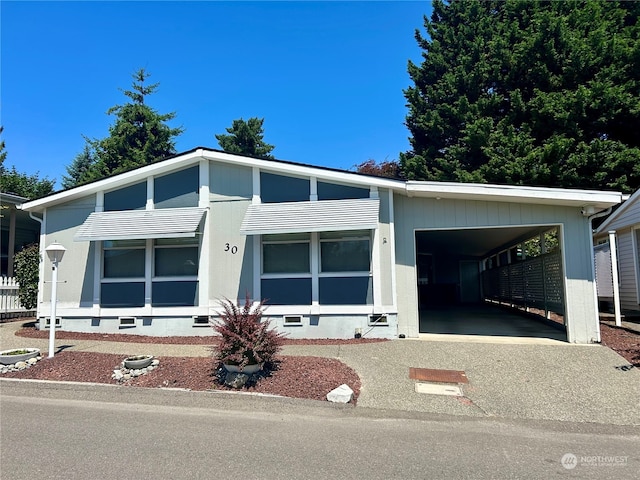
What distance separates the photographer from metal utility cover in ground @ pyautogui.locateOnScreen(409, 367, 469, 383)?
6488 mm

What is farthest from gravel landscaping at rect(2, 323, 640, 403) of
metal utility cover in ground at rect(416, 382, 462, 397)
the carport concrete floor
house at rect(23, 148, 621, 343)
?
house at rect(23, 148, 621, 343)

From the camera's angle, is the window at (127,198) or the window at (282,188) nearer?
the window at (282,188)

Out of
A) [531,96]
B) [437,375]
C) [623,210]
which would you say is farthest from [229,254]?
[531,96]

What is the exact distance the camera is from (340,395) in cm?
564

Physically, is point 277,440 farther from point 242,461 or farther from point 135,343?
point 135,343

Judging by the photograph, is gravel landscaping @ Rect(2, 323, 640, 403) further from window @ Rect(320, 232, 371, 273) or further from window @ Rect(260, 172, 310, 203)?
window @ Rect(260, 172, 310, 203)

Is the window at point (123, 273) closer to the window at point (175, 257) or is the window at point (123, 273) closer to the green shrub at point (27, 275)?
the window at point (175, 257)

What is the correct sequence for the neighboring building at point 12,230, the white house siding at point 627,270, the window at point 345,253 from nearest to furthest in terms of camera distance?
the window at point 345,253 < the white house siding at point 627,270 < the neighboring building at point 12,230

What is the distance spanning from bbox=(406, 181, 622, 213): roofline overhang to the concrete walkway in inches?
115

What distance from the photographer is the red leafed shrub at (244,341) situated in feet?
20.5

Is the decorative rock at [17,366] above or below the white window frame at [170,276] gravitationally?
below

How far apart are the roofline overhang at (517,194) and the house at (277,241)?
3 cm

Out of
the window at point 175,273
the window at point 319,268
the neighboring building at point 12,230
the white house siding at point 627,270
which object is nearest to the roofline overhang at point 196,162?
the window at point 319,268

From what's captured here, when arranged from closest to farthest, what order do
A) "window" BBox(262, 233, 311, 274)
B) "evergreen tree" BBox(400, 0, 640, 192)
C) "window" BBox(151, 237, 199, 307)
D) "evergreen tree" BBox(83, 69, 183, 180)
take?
1. "window" BBox(262, 233, 311, 274)
2. "window" BBox(151, 237, 199, 307)
3. "evergreen tree" BBox(400, 0, 640, 192)
4. "evergreen tree" BBox(83, 69, 183, 180)
